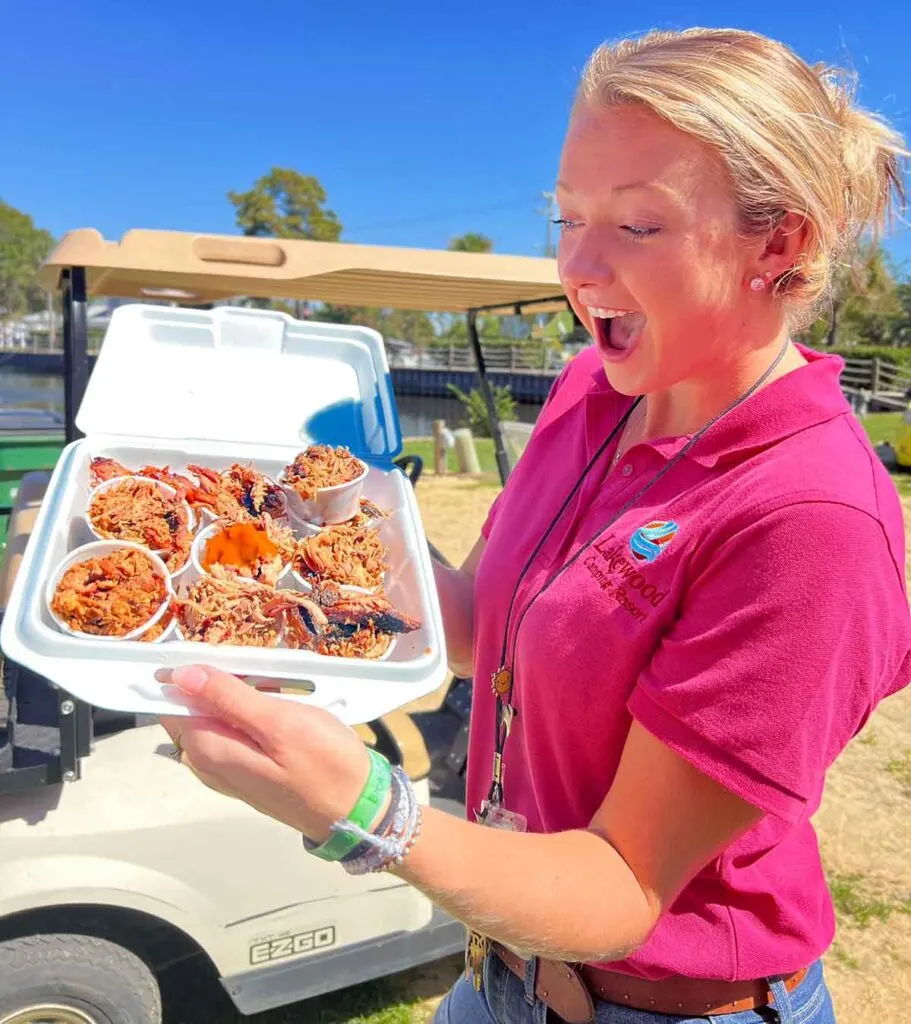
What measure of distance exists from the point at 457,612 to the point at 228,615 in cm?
47

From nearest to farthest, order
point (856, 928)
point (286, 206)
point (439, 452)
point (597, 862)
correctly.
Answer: point (597, 862) → point (856, 928) → point (439, 452) → point (286, 206)

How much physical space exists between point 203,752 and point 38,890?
4.64 ft

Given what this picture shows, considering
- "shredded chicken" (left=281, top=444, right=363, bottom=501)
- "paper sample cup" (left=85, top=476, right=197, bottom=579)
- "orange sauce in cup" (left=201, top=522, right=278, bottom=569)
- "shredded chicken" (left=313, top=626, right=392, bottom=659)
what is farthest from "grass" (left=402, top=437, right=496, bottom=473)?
"shredded chicken" (left=313, top=626, right=392, bottom=659)

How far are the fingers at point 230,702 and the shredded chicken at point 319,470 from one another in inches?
29.0

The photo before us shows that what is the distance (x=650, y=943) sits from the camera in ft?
3.84

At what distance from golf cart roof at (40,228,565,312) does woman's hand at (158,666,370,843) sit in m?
1.80

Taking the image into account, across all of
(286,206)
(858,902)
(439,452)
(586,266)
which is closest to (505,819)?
(586,266)

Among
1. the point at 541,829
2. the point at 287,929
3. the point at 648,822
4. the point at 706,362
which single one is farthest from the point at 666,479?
the point at 287,929

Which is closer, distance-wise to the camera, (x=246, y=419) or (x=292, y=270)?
(x=246, y=419)

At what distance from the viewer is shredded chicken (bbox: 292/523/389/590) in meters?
1.53

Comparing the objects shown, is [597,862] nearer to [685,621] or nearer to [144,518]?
[685,621]

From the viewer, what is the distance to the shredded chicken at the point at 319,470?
5.66 feet

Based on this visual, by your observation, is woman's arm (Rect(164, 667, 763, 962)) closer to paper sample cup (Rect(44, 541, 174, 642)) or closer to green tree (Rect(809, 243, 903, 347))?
paper sample cup (Rect(44, 541, 174, 642))

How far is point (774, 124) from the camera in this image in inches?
41.1
